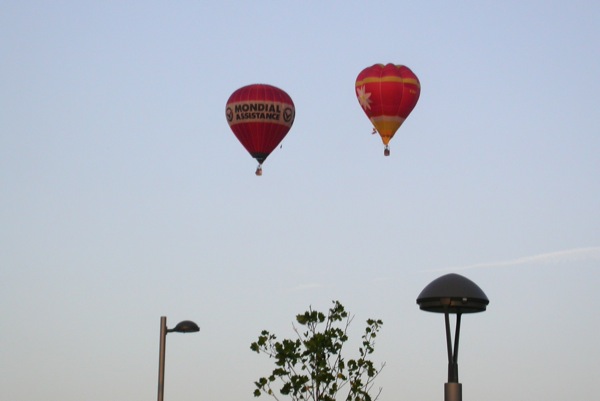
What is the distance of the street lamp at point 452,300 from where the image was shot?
18953 millimetres

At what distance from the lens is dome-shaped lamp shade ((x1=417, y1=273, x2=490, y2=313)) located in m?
19.1

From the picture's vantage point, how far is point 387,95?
5988 cm

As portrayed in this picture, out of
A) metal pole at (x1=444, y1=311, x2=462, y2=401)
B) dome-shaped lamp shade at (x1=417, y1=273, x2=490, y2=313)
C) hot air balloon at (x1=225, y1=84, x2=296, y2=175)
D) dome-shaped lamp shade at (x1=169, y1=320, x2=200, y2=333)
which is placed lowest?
metal pole at (x1=444, y1=311, x2=462, y2=401)

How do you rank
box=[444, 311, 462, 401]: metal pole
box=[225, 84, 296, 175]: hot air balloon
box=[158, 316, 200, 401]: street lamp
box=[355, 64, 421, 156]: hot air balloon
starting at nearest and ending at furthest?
1. box=[444, 311, 462, 401]: metal pole
2. box=[158, 316, 200, 401]: street lamp
3. box=[355, 64, 421, 156]: hot air balloon
4. box=[225, 84, 296, 175]: hot air balloon

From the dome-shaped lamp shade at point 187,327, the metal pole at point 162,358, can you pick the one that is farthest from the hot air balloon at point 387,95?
the dome-shaped lamp shade at point 187,327

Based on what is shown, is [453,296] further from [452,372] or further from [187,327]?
[187,327]

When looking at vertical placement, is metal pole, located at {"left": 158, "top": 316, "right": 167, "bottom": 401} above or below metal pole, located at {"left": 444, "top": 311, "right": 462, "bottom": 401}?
above

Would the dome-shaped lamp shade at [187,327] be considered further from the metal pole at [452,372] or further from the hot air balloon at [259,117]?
the hot air balloon at [259,117]

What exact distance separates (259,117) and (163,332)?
95.4 feet

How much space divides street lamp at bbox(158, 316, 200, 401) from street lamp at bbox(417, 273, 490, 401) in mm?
13210

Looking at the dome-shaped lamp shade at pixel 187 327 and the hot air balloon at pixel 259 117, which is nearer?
the dome-shaped lamp shade at pixel 187 327

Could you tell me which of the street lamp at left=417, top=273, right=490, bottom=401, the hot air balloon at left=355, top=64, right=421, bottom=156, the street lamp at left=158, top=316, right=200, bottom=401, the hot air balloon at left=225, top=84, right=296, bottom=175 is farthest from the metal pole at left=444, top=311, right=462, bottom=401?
the hot air balloon at left=225, top=84, right=296, bottom=175

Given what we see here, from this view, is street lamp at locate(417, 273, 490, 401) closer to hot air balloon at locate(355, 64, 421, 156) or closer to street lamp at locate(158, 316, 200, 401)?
street lamp at locate(158, 316, 200, 401)

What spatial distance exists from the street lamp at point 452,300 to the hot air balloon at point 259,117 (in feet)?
136
